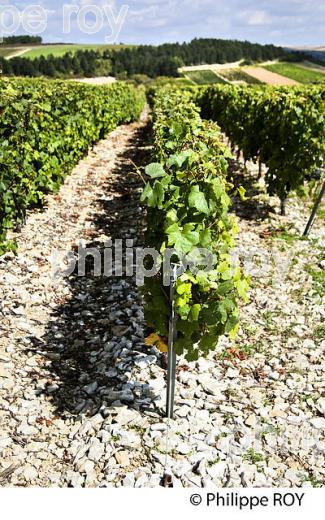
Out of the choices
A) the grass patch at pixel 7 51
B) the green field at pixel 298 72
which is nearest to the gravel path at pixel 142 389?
the green field at pixel 298 72

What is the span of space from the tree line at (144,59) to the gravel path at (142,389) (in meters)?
56.9

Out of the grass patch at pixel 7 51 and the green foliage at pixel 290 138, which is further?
the grass patch at pixel 7 51

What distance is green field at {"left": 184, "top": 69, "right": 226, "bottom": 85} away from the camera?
84.6 meters

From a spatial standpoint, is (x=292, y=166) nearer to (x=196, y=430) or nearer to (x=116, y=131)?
(x=196, y=430)

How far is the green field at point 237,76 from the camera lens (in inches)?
3019

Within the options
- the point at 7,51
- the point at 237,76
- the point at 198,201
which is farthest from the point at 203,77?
the point at 198,201

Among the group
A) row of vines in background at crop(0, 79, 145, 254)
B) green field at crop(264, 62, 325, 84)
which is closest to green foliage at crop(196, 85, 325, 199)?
row of vines in background at crop(0, 79, 145, 254)

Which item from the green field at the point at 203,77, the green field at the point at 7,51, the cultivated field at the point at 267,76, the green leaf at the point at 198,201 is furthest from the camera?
the green field at the point at 203,77

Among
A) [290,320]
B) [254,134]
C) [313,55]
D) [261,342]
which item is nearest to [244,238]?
[290,320]

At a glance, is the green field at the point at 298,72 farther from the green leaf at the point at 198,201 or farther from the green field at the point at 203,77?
the green leaf at the point at 198,201

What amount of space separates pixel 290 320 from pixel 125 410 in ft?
9.54

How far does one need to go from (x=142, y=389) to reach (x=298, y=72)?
90.0 m

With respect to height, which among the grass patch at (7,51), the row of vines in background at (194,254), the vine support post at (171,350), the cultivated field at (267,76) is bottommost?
the vine support post at (171,350)

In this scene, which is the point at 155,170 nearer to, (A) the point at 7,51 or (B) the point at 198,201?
(B) the point at 198,201
